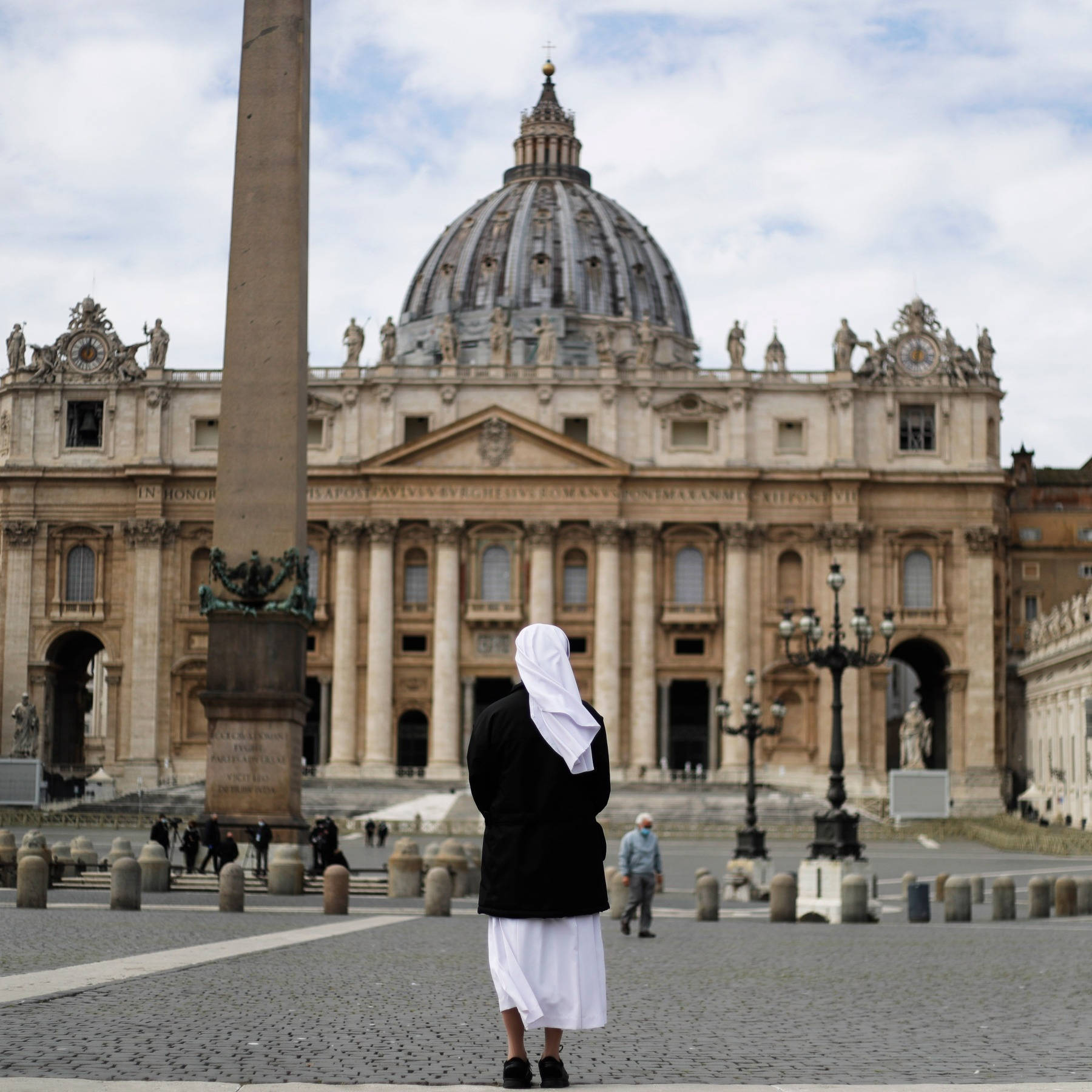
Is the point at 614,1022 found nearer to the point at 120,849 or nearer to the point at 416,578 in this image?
the point at 120,849

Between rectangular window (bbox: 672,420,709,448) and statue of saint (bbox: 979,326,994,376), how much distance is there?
12.1m

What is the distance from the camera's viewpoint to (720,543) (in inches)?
3278

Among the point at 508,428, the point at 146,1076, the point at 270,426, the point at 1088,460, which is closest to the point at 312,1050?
the point at 146,1076

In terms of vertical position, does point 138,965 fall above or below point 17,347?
below

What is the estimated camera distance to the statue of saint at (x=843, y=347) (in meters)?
83.1

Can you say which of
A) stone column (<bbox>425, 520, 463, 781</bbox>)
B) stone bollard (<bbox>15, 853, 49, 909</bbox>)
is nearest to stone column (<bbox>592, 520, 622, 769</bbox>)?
stone column (<bbox>425, 520, 463, 781</bbox>)

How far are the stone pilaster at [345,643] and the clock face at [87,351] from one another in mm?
12301

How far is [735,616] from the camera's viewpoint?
8212 cm

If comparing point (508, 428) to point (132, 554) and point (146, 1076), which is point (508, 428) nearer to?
point (132, 554)

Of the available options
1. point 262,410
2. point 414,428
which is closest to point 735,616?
point 414,428

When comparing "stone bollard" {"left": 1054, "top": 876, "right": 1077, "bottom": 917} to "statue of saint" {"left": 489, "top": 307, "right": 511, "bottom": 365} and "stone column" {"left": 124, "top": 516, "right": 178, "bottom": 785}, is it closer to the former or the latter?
"stone column" {"left": 124, "top": 516, "right": 178, "bottom": 785}

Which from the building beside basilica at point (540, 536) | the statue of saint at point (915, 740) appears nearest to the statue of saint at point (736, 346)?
the building beside basilica at point (540, 536)

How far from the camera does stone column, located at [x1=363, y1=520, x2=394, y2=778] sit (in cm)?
8144

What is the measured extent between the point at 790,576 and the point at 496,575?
12139 millimetres
